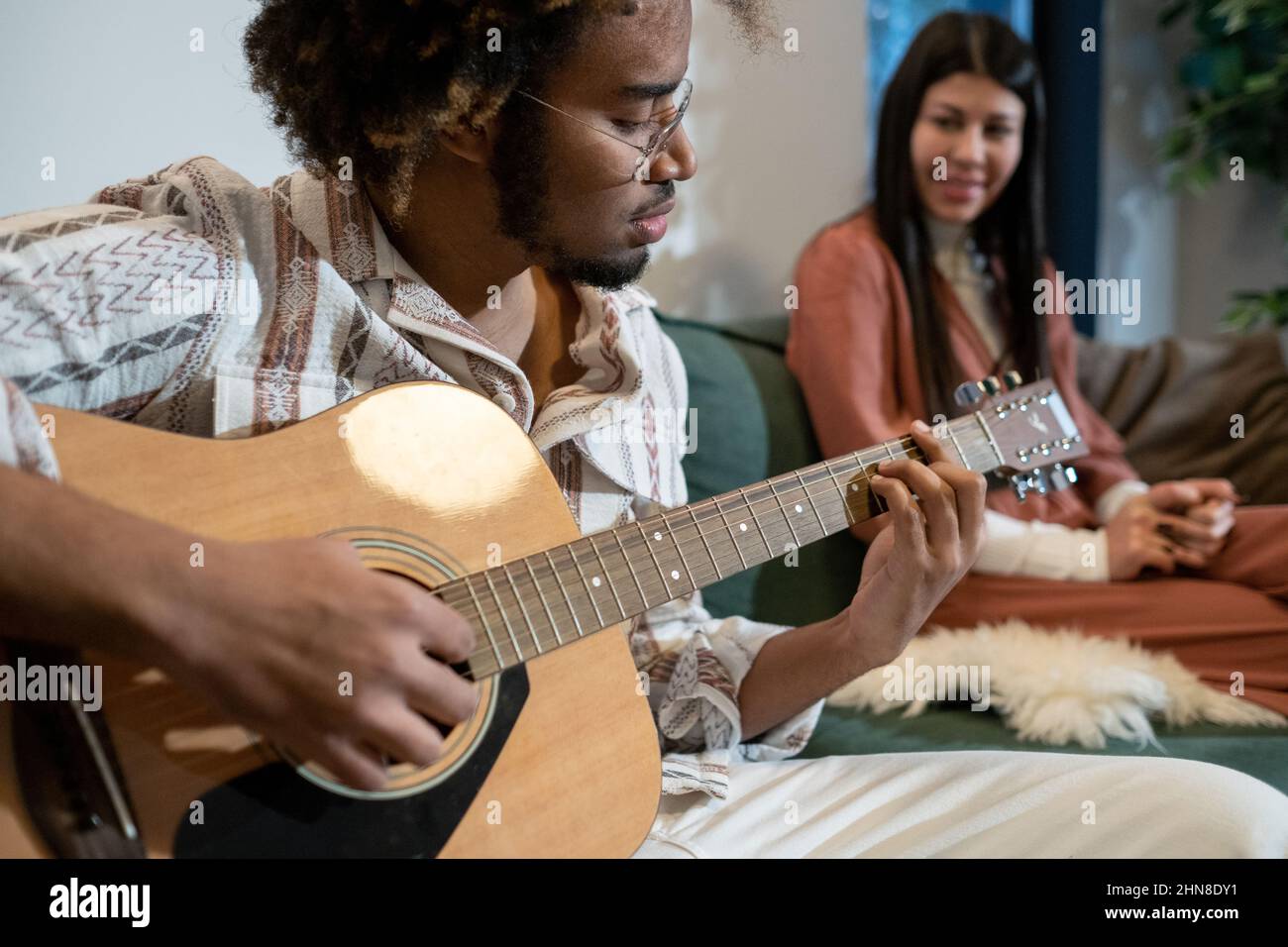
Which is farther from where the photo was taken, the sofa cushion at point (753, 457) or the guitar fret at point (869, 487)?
the sofa cushion at point (753, 457)

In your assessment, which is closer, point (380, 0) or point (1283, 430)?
point (380, 0)

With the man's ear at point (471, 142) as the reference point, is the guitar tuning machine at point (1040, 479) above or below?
below

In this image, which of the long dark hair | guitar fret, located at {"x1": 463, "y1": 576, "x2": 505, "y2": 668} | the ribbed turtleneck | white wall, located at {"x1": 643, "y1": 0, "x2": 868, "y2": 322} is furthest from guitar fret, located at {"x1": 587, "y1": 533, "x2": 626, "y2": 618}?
the ribbed turtleneck

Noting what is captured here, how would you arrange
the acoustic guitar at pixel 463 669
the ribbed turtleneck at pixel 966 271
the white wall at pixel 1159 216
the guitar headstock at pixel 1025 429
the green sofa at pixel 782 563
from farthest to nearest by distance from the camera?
the white wall at pixel 1159 216 < the ribbed turtleneck at pixel 966 271 < the green sofa at pixel 782 563 < the guitar headstock at pixel 1025 429 < the acoustic guitar at pixel 463 669

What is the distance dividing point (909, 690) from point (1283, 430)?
3.02 feet

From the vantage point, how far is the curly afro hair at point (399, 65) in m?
0.89

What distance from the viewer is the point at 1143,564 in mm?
1556

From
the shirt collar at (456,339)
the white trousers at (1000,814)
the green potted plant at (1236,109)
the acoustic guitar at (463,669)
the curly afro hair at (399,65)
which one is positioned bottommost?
the white trousers at (1000,814)

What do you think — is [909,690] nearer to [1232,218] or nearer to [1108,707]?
[1108,707]

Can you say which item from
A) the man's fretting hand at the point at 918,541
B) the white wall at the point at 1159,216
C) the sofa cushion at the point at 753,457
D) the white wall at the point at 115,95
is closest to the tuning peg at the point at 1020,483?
the man's fretting hand at the point at 918,541

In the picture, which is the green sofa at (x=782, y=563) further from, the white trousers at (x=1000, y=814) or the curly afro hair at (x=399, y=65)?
the curly afro hair at (x=399, y=65)

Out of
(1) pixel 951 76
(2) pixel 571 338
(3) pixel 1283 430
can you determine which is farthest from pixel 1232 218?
(2) pixel 571 338

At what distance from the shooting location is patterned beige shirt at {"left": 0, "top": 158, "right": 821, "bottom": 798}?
75 cm

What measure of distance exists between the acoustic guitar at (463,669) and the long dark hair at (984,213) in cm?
85
